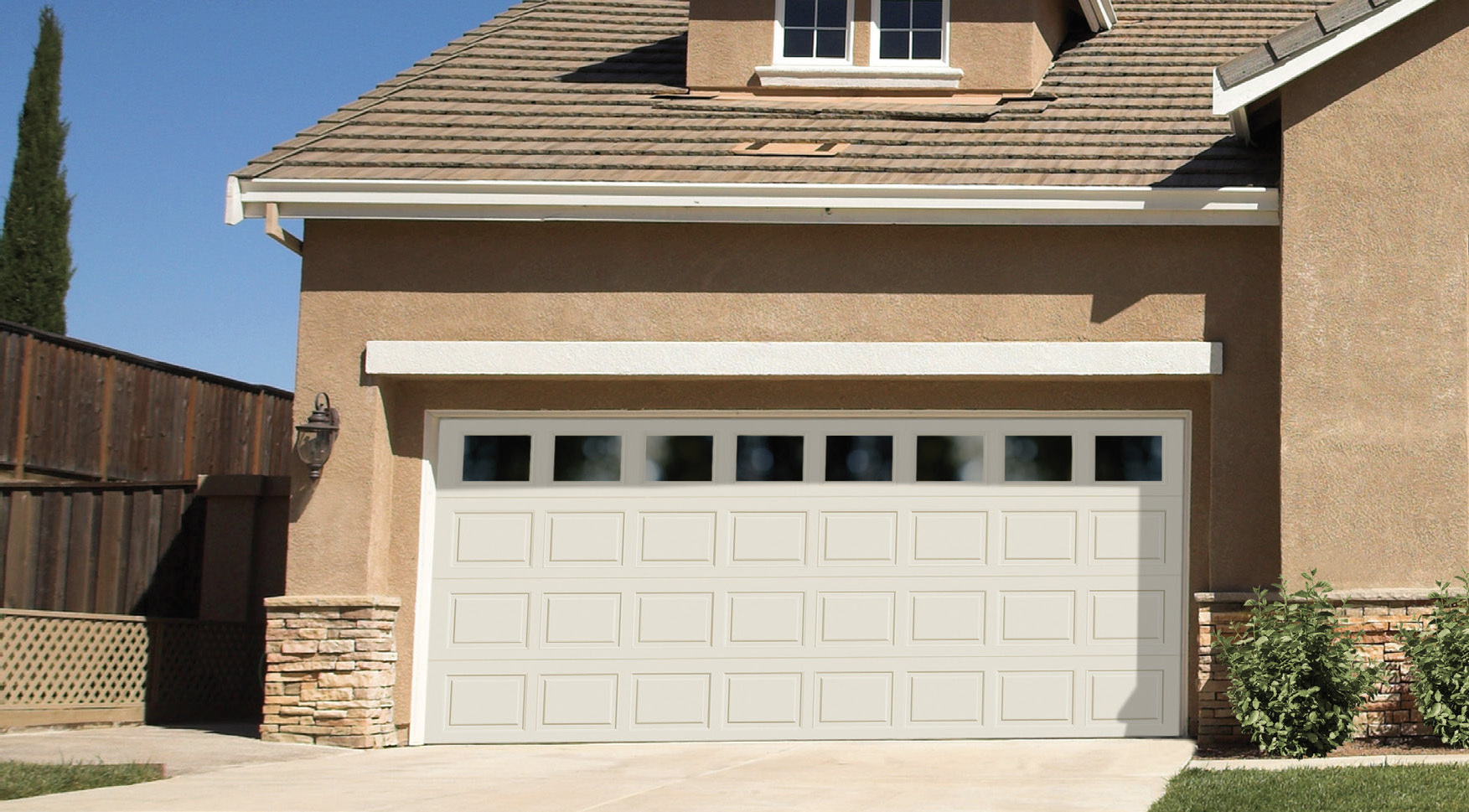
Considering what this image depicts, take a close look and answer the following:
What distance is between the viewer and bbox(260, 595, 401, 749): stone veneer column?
10.7m

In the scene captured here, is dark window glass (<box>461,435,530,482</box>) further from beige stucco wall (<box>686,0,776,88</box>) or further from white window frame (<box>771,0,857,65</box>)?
white window frame (<box>771,0,857,65</box>)

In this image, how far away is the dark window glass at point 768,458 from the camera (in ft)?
36.9

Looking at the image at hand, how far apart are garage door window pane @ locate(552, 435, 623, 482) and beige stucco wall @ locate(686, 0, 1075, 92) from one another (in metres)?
3.40

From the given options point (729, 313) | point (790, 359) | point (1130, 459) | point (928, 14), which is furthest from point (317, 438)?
point (928, 14)

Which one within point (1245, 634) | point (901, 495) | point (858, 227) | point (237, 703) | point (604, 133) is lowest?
point (237, 703)

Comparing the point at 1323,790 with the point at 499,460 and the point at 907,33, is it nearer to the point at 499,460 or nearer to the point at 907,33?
the point at 499,460

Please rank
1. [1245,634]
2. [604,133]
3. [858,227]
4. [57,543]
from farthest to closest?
[57,543], [604,133], [858,227], [1245,634]

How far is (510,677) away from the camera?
36.6ft

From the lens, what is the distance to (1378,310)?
33.6 ft

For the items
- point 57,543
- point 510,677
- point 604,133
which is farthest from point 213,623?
point 604,133

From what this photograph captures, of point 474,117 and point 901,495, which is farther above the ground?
point 474,117

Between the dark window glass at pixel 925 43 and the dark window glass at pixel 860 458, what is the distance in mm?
3655

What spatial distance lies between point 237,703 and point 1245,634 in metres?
8.09

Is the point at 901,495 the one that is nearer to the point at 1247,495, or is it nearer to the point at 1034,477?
the point at 1034,477
